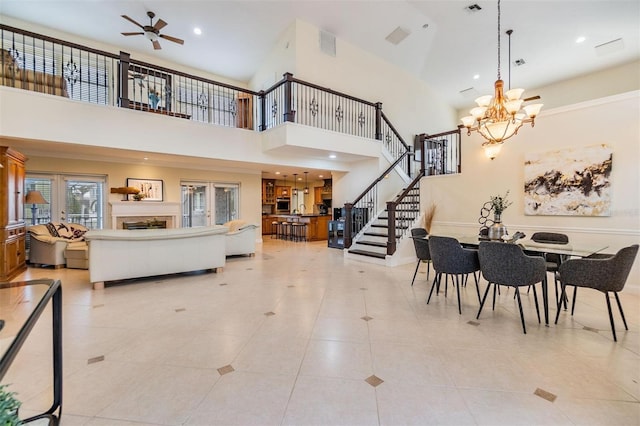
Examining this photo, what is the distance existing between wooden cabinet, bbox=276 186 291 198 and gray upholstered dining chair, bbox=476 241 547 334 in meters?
10.8

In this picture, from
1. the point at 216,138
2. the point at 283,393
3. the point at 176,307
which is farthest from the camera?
the point at 216,138

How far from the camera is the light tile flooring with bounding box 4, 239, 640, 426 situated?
1846 millimetres

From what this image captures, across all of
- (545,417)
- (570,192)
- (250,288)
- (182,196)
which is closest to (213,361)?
(250,288)

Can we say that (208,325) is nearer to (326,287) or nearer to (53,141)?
(326,287)

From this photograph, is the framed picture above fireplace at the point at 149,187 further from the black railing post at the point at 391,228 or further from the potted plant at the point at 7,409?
the potted plant at the point at 7,409

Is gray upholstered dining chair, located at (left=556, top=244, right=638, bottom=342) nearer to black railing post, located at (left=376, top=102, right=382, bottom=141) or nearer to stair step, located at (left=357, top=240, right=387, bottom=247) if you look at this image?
stair step, located at (left=357, top=240, right=387, bottom=247)

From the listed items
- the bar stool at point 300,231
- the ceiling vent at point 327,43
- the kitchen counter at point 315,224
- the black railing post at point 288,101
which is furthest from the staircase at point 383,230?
the ceiling vent at point 327,43

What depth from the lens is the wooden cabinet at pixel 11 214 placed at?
4.77 metres

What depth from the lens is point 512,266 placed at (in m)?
3.11

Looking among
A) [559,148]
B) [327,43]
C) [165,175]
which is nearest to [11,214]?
[165,175]

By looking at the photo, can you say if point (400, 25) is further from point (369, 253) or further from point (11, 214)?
point (11, 214)

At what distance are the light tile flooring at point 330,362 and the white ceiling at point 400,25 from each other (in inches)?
227

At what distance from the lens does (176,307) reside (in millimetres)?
3693

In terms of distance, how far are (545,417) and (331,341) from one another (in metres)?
1.64
